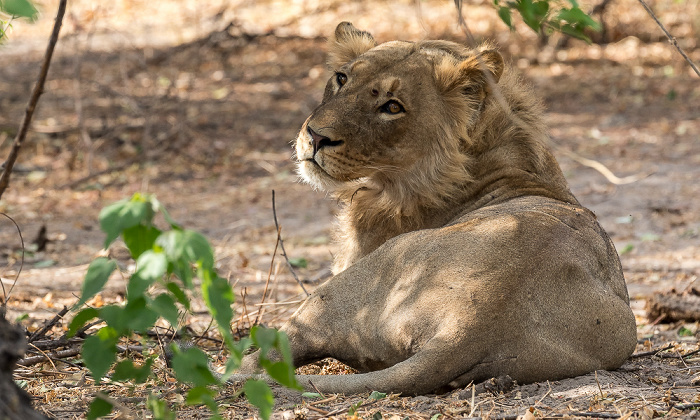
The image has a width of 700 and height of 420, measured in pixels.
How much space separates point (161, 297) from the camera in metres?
2.11

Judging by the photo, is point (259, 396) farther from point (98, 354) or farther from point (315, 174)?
point (315, 174)

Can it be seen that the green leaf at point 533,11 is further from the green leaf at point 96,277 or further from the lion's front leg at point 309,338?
the green leaf at point 96,277

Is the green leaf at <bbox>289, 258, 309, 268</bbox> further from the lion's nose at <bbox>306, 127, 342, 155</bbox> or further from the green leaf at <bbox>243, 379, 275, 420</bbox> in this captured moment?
the green leaf at <bbox>243, 379, 275, 420</bbox>

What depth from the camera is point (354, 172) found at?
3.97 metres

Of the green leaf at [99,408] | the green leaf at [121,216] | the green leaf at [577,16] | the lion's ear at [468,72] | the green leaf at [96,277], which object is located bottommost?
the green leaf at [99,408]

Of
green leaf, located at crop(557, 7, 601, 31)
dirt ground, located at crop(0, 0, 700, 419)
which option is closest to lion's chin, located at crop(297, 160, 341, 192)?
dirt ground, located at crop(0, 0, 700, 419)

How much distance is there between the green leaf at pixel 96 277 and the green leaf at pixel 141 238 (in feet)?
0.22

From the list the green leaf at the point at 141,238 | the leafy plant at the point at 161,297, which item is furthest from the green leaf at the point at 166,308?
the green leaf at the point at 141,238

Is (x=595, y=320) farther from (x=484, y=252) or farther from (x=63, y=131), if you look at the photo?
(x=63, y=131)

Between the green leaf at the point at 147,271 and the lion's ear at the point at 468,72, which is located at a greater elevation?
the green leaf at the point at 147,271

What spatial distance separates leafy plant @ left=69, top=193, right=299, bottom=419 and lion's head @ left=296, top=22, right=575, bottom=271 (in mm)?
1878

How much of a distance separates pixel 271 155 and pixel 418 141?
645cm

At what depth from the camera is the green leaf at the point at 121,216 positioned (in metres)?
1.98

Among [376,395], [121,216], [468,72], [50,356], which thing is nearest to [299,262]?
[468,72]
